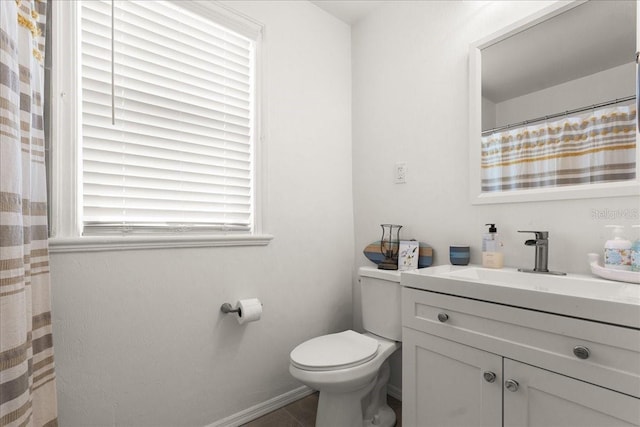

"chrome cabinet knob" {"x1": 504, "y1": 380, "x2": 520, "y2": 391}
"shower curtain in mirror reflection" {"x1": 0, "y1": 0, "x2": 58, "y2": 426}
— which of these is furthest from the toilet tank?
"shower curtain in mirror reflection" {"x1": 0, "y1": 0, "x2": 58, "y2": 426}

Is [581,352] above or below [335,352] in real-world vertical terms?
above

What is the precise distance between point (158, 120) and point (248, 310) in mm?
1016

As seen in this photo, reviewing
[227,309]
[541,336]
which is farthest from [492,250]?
[227,309]

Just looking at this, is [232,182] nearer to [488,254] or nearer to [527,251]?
[488,254]

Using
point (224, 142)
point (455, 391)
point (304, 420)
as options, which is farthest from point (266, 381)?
point (224, 142)

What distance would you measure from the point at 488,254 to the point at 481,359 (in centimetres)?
52

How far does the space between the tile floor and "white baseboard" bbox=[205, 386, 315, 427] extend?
20mm

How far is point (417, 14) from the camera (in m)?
1.80

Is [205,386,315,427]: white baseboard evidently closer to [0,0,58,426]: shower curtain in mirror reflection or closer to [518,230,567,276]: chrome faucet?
[0,0,58,426]: shower curtain in mirror reflection

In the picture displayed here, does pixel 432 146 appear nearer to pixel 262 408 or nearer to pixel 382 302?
pixel 382 302

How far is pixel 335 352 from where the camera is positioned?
149 cm

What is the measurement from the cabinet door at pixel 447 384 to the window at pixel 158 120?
1.04m

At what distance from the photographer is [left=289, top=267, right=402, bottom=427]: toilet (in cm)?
136

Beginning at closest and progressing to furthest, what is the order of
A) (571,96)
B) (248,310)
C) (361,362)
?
(571,96) < (361,362) < (248,310)
